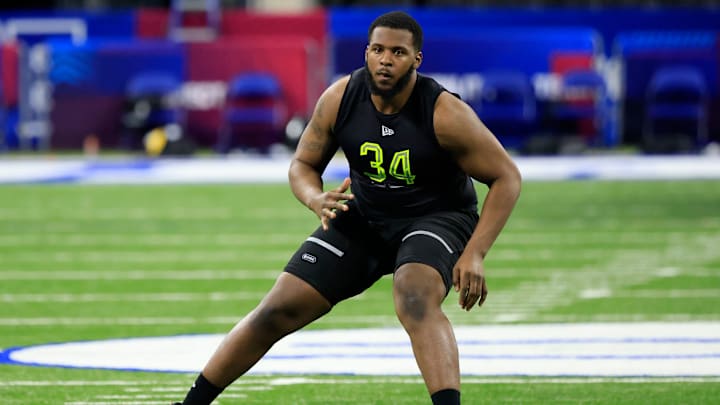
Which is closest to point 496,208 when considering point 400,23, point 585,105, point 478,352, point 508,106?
point 400,23

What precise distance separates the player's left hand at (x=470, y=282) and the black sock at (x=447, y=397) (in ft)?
1.16

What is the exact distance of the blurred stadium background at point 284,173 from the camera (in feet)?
34.4

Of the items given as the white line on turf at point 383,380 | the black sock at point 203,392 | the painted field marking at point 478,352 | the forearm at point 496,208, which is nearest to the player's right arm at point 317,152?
the forearm at point 496,208

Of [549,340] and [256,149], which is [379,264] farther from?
[256,149]

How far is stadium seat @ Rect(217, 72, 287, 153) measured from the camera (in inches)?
1238

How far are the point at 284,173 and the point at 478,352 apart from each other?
17.1m

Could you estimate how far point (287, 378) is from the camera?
8789 mm

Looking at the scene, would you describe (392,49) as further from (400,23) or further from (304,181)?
(304,181)

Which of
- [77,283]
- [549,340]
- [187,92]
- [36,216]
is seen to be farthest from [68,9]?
[549,340]

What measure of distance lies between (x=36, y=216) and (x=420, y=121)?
45.3ft

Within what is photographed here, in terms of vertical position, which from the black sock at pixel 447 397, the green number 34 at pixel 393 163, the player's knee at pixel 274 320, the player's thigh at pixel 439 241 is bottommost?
the black sock at pixel 447 397

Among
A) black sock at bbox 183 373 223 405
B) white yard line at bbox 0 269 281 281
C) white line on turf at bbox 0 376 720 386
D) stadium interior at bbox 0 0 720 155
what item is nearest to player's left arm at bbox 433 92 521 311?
black sock at bbox 183 373 223 405

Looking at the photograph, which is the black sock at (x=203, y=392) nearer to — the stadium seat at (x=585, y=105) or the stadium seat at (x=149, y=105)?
the stadium seat at (x=585, y=105)

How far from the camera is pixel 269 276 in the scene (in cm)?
1403
